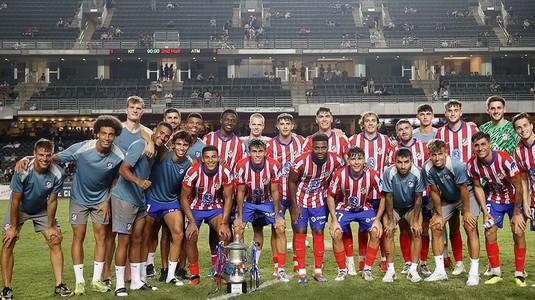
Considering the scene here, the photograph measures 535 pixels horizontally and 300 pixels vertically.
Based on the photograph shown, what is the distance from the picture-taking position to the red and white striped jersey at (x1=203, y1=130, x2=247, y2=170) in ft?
26.1

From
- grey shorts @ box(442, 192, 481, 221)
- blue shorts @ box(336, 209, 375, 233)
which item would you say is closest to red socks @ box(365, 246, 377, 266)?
blue shorts @ box(336, 209, 375, 233)

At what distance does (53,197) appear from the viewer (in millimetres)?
6293

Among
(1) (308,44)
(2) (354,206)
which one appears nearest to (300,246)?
(2) (354,206)

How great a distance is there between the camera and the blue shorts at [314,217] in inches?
277

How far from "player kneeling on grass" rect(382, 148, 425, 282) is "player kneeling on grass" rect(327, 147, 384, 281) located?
0.13 metres

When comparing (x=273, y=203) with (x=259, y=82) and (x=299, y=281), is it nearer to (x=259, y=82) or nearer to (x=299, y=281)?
(x=299, y=281)

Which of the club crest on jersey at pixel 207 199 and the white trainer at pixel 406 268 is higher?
the club crest on jersey at pixel 207 199

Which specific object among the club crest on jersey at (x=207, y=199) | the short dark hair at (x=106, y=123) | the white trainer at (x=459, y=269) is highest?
the short dark hair at (x=106, y=123)

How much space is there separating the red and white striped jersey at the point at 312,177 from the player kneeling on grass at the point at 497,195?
1.77m

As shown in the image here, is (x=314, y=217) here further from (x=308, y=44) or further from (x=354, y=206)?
(x=308, y=44)

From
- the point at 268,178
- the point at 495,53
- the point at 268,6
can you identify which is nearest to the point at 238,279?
the point at 268,178

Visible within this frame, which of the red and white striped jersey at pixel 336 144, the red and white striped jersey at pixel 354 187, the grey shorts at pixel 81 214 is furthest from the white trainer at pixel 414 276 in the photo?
the grey shorts at pixel 81 214

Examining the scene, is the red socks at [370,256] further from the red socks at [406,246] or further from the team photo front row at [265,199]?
the red socks at [406,246]

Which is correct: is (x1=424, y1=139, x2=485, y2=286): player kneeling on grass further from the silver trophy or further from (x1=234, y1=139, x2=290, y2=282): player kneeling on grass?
the silver trophy
